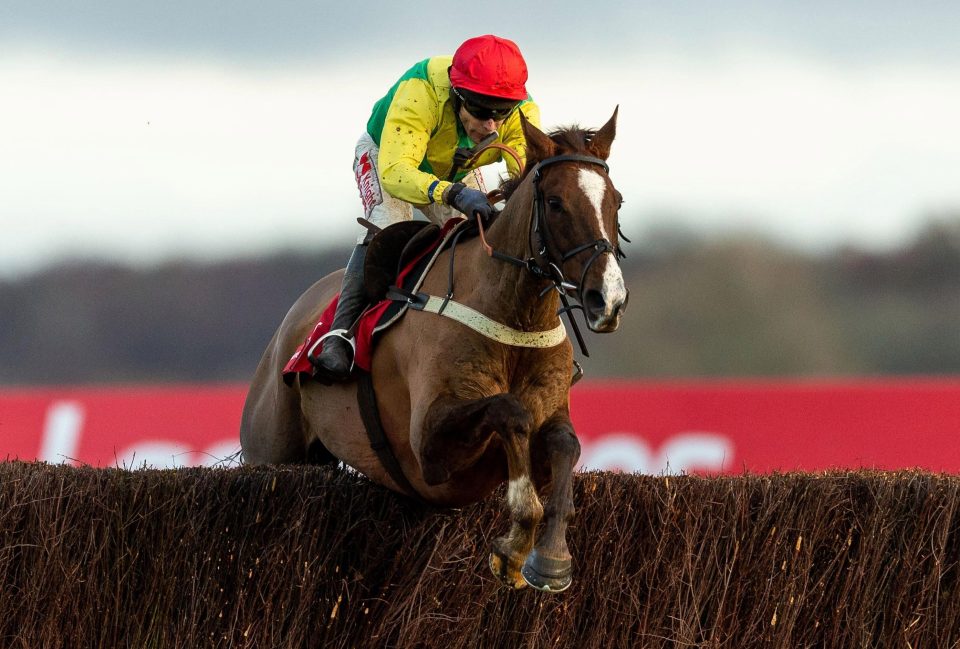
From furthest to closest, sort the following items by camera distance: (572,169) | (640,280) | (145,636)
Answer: (640,280) → (145,636) → (572,169)

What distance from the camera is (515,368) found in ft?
17.0

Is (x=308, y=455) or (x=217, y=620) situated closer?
(x=217, y=620)

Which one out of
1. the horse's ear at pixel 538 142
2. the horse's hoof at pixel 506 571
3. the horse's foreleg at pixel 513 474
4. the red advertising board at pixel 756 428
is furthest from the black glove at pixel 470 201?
the red advertising board at pixel 756 428

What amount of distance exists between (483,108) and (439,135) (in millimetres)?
313

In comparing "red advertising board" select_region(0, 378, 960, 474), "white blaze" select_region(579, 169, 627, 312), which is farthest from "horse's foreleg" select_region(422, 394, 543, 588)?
"red advertising board" select_region(0, 378, 960, 474)

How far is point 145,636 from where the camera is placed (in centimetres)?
534

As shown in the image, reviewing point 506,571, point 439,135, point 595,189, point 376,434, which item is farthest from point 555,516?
point 439,135

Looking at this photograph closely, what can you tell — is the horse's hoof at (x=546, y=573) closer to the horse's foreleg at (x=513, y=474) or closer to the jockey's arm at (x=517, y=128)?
the horse's foreleg at (x=513, y=474)

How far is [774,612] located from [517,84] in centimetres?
232

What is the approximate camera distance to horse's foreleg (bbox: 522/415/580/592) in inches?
183

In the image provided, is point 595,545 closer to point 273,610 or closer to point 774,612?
point 774,612

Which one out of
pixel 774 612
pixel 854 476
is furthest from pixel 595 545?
pixel 854 476

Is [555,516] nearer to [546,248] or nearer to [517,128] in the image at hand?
[546,248]

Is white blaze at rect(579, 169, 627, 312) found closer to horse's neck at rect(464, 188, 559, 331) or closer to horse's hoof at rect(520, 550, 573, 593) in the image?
horse's neck at rect(464, 188, 559, 331)
